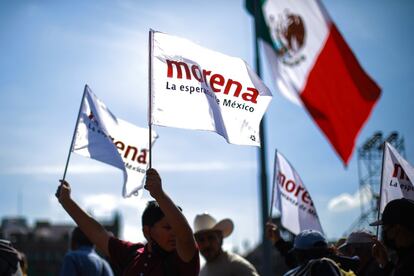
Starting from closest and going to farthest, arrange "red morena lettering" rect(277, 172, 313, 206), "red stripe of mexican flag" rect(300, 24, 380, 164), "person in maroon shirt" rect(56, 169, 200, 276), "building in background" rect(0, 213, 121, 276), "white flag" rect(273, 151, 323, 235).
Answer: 1. "person in maroon shirt" rect(56, 169, 200, 276)
2. "white flag" rect(273, 151, 323, 235)
3. "red morena lettering" rect(277, 172, 313, 206)
4. "red stripe of mexican flag" rect(300, 24, 380, 164)
5. "building in background" rect(0, 213, 121, 276)

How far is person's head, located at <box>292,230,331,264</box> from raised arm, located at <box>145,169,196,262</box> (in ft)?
2.71

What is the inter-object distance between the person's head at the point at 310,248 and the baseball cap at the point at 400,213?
0.55m

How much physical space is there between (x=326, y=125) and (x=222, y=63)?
6.03 m

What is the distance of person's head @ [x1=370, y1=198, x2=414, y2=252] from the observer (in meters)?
3.48

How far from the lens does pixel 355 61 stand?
11.6 metres

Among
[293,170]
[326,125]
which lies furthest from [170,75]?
[326,125]

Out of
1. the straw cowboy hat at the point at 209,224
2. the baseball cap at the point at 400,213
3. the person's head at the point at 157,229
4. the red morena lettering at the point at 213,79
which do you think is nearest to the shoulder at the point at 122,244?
the person's head at the point at 157,229

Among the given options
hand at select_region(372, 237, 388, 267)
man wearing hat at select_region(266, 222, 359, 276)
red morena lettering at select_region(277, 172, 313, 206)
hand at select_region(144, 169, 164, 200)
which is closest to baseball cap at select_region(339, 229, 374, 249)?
hand at select_region(372, 237, 388, 267)

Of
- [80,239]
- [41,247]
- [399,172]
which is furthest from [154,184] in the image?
[41,247]

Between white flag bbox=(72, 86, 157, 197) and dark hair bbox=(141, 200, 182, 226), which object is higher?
white flag bbox=(72, 86, 157, 197)

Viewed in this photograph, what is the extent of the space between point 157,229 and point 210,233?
2558 millimetres

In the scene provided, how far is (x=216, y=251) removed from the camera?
628 centimetres

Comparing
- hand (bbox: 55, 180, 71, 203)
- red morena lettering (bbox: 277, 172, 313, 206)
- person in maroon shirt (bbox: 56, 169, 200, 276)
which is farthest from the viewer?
red morena lettering (bbox: 277, 172, 313, 206)

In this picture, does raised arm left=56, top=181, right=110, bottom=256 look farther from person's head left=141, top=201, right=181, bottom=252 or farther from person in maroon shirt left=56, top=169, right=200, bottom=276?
person's head left=141, top=201, right=181, bottom=252
